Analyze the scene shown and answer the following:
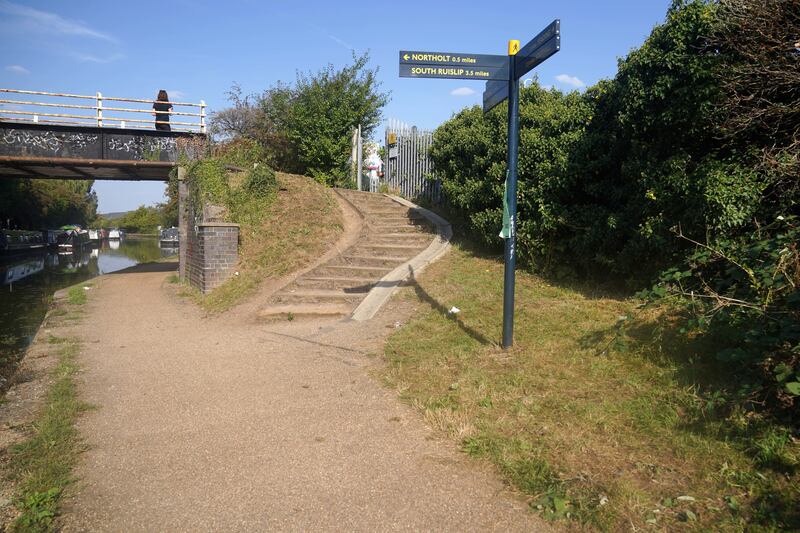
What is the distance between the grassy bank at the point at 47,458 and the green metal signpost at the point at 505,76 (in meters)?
3.85

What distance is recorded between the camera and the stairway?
8.82m

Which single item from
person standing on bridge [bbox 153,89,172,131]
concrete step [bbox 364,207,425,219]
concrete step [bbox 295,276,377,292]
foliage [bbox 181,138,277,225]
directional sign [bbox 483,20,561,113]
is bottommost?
concrete step [bbox 295,276,377,292]

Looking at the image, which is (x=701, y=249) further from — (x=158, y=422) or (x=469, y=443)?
(x=158, y=422)

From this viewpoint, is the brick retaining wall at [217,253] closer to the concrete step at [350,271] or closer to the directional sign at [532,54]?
the concrete step at [350,271]

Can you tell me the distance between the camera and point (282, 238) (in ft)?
38.9

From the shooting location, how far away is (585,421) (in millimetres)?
3855

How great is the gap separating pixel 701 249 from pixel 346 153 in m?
15.2

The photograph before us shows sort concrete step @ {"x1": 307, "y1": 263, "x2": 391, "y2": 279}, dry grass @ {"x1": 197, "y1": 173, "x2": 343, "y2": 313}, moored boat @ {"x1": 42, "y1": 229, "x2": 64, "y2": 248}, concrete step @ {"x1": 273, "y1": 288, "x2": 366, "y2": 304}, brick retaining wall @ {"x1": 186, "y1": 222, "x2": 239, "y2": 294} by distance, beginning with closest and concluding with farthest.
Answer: concrete step @ {"x1": 273, "y1": 288, "x2": 366, "y2": 304} → concrete step @ {"x1": 307, "y1": 263, "x2": 391, "y2": 279} → dry grass @ {"x1": 197, "y1": 173, "x2": 343, "y2": 313} → brick retaining wall @ {"x1": 186, "y1": 222, "x2": 239, "y2": 294} → moored boat @ {"x1": 42, "y1": 229, "x2": 64, "y2": 248}

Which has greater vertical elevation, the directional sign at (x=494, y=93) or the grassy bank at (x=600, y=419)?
the directional sign at (x=494, y=93)

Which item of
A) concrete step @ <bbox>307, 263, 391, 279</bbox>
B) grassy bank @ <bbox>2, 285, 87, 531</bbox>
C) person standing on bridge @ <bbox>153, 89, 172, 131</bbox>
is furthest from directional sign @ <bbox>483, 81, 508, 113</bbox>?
person standing on bridge @ <bbox>153, 89, 172, 131</bbox>

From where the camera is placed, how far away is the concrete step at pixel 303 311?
852 centimetres

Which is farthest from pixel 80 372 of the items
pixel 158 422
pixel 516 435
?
pixel 516 435

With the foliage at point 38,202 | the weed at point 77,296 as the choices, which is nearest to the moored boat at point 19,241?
the foliage at point 38,202

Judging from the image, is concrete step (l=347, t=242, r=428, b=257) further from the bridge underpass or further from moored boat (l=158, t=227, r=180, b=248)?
moored boat (l=158, t=227, r=180, b=248)
